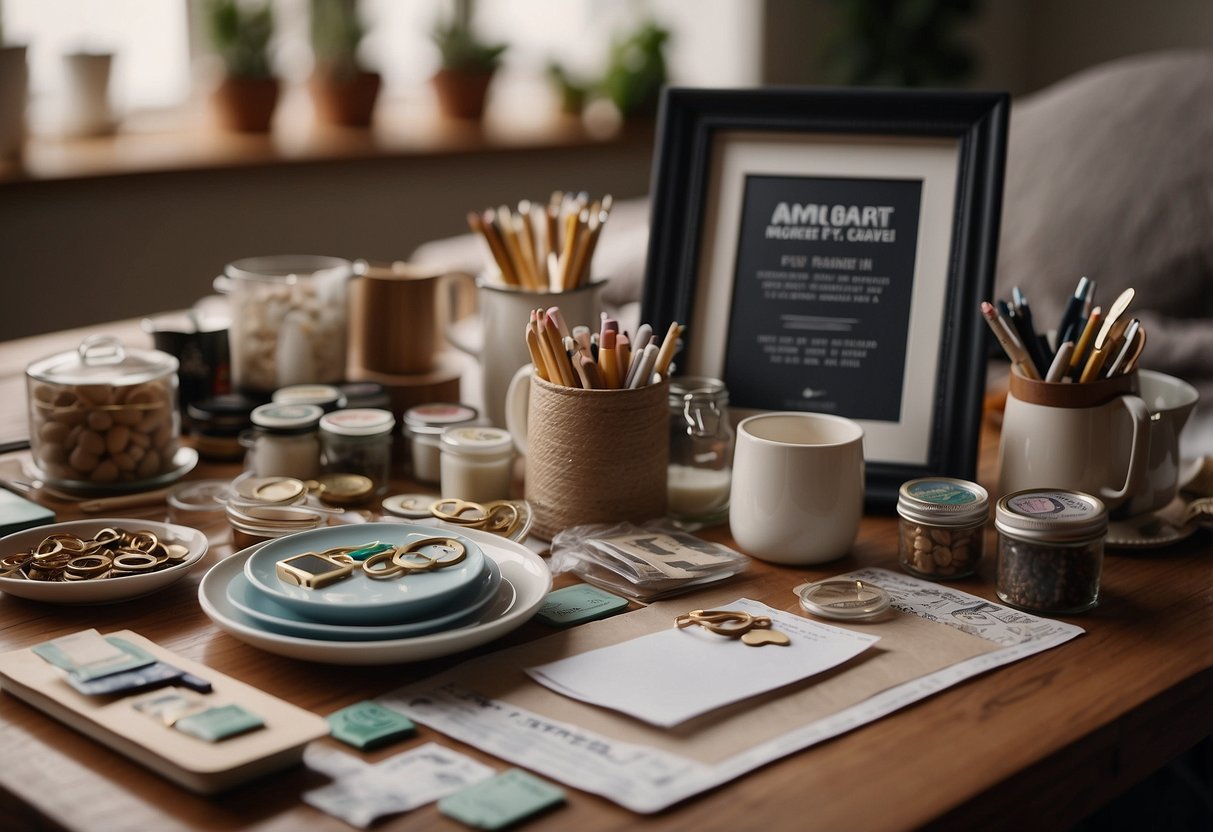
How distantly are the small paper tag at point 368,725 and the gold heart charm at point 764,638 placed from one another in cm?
23

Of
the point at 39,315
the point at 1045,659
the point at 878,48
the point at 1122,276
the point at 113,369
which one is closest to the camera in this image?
the point at 1045,659

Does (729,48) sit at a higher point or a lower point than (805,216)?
higher

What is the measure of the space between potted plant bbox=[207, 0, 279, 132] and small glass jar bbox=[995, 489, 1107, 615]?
7.46 feet

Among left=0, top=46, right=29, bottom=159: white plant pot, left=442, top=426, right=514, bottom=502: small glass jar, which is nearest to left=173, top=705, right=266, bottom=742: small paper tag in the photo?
left=442, top=426, right=514, bottom=502: small glass jar

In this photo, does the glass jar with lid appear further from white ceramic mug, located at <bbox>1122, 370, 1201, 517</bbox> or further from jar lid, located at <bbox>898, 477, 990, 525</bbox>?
white ceramic mug, located at <bbox>1122, 370, 1201, 517</bbox>

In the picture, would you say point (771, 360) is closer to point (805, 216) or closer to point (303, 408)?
point (805, 216)

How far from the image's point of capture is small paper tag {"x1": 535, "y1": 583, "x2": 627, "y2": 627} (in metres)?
0.88

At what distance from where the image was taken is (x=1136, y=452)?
979 millimetres

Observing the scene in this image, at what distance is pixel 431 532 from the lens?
3.03ft

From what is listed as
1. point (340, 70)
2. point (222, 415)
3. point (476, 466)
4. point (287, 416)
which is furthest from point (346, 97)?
point (476, 466)

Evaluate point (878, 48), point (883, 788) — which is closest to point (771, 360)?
point (883, 788)

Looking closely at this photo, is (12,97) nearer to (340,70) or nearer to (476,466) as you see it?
(340,70)

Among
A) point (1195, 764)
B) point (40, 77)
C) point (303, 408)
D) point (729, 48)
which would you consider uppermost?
point (729, 48)

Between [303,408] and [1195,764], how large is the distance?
109 centimetres
